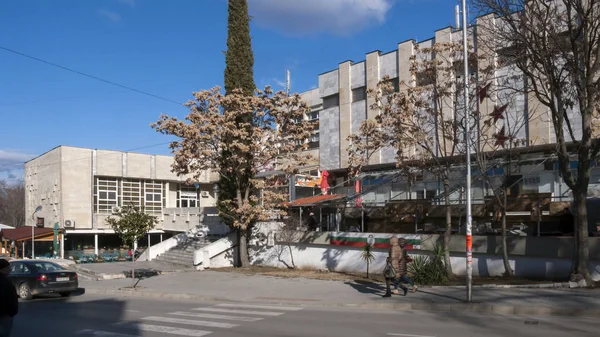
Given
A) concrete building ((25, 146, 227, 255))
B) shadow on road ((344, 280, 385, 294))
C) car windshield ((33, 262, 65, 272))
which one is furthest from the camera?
concrete building ((25, 146, 227, 255))

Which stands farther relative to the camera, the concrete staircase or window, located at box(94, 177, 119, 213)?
window, located at box(94, 177, 119, 213)

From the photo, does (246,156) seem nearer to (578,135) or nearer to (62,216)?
(578,135)

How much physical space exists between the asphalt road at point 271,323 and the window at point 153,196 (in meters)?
34.7

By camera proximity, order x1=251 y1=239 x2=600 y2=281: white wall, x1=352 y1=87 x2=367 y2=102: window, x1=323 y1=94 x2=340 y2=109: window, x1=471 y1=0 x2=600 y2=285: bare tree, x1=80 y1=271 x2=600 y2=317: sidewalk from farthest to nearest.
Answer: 1. x1=323 y1=94 x2=340 y2=109: window
2. x1=352 y1=87 x2=367 y2=102: window
3. x1=251 y1=239 x2=600 y2=281: white wall
4. x1=471 y1=0 x2=600 y2=285: bare tree
5. x1=80 y1=271 x2=600 y2=317: sidewalk

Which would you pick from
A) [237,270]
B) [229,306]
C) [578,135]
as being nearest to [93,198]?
[237,270]

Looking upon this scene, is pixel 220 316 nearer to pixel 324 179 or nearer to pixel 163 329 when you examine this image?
pixel 163 329

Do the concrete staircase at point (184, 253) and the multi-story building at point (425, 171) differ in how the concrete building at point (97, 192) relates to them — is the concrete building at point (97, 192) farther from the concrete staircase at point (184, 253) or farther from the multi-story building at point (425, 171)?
the multi-story building at point (425, 171)

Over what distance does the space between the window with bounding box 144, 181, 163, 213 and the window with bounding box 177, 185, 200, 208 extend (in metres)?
2.24

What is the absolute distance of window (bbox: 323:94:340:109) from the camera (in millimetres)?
36750

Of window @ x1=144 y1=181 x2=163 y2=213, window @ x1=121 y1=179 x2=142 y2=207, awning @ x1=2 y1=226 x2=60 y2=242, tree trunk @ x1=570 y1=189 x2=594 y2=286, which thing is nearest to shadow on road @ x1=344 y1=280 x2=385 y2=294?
tree trunk @ x1=570 y1=189 x2=594 y2=286

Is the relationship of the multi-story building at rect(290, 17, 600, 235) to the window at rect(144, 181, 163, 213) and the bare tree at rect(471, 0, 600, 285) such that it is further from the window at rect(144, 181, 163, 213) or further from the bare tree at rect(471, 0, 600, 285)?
the window at rect(144, 181, 163, 213)

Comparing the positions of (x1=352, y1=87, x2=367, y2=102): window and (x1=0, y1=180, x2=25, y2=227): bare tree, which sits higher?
(x1=352, y1=87, x2=367, y2=102): window

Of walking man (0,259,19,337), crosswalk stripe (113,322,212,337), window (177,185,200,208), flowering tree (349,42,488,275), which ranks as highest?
flowering tree (349,42,488,275)

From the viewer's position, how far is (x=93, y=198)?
46.1 metres
